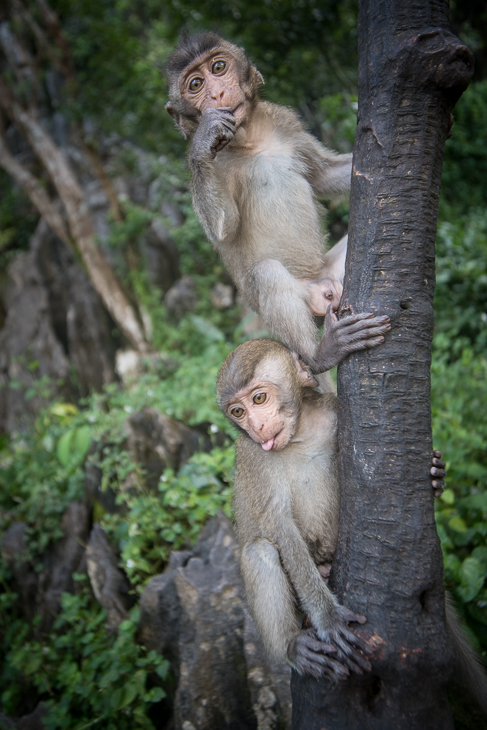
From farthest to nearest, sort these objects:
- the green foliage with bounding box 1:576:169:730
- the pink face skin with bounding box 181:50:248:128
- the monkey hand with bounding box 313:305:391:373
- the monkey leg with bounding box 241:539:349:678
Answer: the green foliage with bounding box 1:576:169:730 → the pink face skin with bounding box 181:50:248:128 → the monkey leg with bounding box 241:539:349:678 → the monkey hand with bounding box 313:305:391:373

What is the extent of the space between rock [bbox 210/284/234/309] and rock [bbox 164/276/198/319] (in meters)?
0.35

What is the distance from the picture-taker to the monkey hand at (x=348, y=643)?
209cm

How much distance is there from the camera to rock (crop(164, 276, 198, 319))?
32.6 ft

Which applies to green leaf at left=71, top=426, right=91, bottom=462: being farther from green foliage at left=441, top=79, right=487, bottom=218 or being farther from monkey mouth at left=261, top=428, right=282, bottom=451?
green foliage at left=441, top=79, right=487, bottom=218

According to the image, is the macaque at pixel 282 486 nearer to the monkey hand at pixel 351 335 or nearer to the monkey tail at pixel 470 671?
the monkey hand at pixel 351 335

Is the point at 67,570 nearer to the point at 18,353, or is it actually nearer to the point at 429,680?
the point at 429,680

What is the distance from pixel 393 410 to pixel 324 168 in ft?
5.59

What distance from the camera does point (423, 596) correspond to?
82.3 inches

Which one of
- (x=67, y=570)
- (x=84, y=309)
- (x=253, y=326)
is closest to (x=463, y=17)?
(x=253, y=326)

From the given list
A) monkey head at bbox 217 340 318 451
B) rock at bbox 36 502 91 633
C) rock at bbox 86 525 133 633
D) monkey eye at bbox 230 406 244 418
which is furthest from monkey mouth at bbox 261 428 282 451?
rock at bbox 36 502 91 633

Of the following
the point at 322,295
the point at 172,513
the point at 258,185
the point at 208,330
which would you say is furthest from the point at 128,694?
the point at 208,330

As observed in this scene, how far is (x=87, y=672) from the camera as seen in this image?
3686mm

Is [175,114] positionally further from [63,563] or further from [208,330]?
[208,330]

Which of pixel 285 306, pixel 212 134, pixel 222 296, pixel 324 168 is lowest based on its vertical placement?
pixel 285 306
